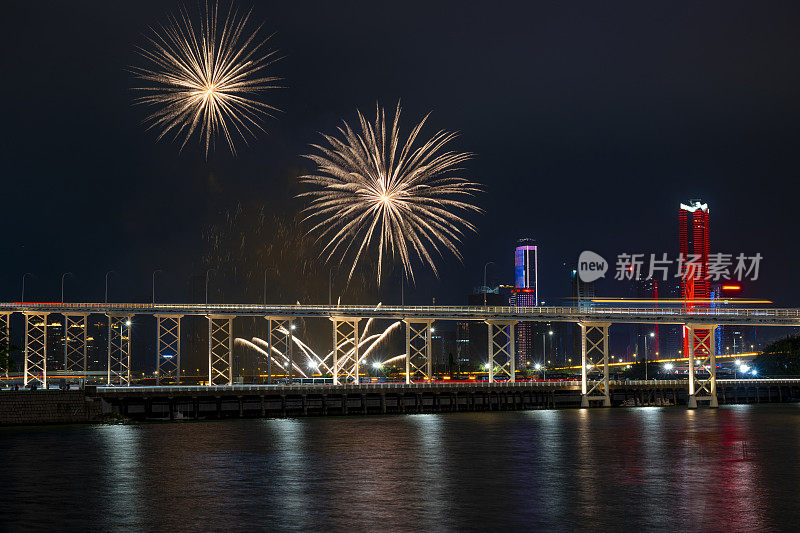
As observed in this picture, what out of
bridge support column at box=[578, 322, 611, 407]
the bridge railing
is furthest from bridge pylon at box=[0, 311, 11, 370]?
bridge support column at box=[578, 322, 611, 407]

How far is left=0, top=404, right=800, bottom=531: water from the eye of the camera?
32.0 m

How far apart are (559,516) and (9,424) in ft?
214

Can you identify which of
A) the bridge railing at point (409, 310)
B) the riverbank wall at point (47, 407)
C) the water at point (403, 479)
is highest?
the bridge railing at point (409, 310)

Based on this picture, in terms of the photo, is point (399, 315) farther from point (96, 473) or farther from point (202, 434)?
point (96, 473)

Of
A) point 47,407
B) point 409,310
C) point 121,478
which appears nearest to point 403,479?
point 121,478

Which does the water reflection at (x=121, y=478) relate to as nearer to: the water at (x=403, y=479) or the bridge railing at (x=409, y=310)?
the water at (x=403, y=479)

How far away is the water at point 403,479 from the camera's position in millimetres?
32031

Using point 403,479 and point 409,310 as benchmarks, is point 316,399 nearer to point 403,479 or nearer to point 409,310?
point 409,310

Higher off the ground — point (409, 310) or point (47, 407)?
point (409, 310)

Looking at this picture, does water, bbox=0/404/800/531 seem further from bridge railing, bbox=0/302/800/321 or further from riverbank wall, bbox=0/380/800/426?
bridge railing, bbox=0/302/800/321

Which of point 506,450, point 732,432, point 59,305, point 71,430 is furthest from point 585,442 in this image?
point 59,305

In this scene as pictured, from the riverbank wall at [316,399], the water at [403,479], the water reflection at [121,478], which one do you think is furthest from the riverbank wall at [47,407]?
the water reflection at [121,478]

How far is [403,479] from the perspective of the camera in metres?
42.9

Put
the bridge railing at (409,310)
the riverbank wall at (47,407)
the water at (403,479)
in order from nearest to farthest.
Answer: the water at (403,479) → the riverbank wall at (47,407) → the bridge railing at (409,310)
